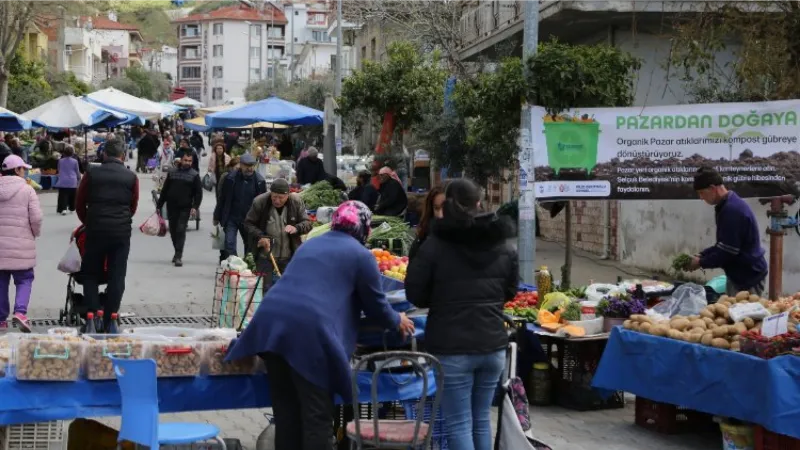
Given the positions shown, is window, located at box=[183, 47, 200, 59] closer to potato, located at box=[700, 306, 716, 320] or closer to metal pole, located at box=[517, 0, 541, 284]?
metal pole, located at box=[517, 0, 541, 284]

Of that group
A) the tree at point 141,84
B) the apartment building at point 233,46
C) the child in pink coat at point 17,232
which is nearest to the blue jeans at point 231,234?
the child in pink coat at point 17,232

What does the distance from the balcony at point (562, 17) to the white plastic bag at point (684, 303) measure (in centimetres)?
867

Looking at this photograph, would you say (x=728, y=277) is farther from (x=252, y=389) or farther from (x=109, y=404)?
(x=109, y=404)

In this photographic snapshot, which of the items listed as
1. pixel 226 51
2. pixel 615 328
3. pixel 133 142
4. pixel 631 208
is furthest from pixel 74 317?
pixel 226 51

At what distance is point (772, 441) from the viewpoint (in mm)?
7398

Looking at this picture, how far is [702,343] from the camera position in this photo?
316 inches

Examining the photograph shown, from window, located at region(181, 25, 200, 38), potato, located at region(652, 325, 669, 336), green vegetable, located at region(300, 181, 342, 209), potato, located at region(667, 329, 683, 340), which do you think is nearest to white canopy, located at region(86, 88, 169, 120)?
green vegetable, located at region(300, 181, 342, 209)

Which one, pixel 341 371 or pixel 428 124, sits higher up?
pixel 428 124

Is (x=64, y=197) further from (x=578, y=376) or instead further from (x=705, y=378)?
(x=705, y=378)

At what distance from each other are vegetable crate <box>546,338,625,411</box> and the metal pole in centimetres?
260

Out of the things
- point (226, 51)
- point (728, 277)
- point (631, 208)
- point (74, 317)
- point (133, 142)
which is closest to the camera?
point (728, 277)

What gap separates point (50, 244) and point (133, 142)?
41017 mm

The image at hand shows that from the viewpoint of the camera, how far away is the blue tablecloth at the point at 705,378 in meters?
7.21

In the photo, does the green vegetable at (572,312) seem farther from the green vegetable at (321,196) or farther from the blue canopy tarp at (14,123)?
the blue canopy tarp at (14,123)
